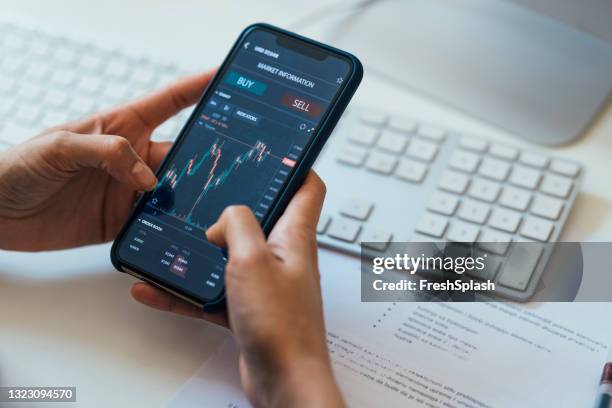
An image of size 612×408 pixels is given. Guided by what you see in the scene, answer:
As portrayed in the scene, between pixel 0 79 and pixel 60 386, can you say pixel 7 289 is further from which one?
pixel 0 79

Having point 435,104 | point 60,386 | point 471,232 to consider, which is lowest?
point 60,386

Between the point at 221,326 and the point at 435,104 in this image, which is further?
the point at 435,104

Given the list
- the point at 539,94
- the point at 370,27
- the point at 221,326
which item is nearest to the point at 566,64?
the point at 539,94

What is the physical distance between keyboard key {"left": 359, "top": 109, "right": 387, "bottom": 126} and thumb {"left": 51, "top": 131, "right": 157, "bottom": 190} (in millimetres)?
233

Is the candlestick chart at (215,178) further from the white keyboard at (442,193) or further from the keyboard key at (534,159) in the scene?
the keyboard key at (534,159)

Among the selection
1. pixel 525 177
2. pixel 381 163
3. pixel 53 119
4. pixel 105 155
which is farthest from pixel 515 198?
pixel 53 119

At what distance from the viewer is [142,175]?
0.58m

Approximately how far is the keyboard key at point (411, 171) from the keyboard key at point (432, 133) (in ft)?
0.11

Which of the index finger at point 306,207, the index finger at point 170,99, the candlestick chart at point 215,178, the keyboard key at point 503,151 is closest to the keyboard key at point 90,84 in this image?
the index finger at point 170,99

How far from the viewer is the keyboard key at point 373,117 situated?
713 millimetres

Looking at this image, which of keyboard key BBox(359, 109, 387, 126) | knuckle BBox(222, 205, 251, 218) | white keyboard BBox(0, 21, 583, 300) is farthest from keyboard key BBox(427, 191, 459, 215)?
knuckle BBox(222, 205, 251, 218)

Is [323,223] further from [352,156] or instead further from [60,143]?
[60,143]

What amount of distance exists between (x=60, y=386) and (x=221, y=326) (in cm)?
13

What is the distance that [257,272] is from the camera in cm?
46
